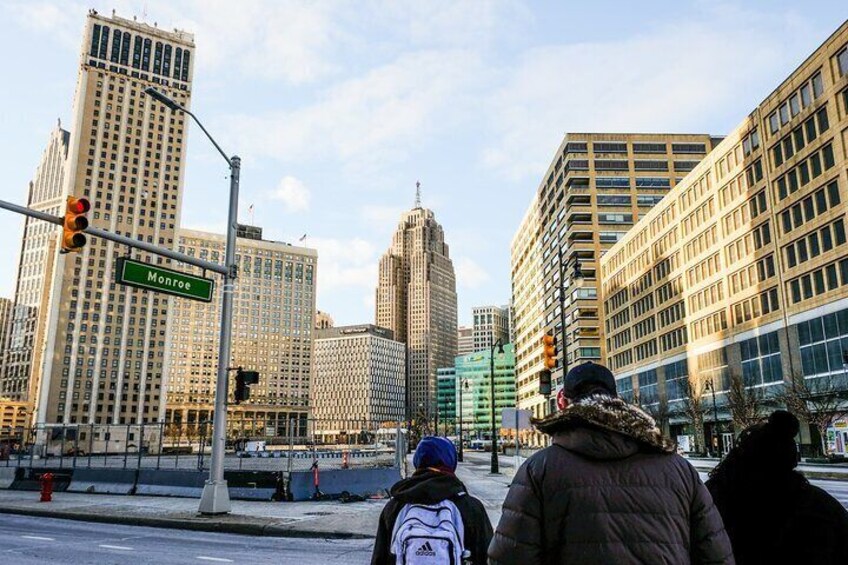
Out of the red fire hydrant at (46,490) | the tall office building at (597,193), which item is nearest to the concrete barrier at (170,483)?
the red fire hydrant at (46,490)

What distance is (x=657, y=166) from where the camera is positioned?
104688 millimetres

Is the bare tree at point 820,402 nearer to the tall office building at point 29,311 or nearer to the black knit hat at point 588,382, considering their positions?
Result: the black knit hat at point 588,382

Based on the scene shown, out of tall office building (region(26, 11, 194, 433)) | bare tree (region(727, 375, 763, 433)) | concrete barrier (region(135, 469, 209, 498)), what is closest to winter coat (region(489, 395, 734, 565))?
concrete barrier (region(135, 469, 209, 498))

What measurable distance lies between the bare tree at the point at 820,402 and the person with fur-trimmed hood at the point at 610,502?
47193 millimetres

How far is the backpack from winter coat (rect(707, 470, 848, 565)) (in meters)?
1.60

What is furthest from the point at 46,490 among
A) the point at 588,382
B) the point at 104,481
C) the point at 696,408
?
the point at 696,408

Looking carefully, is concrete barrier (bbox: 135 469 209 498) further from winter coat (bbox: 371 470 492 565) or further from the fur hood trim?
the fur hood trim

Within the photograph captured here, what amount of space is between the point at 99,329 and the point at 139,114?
52485 millimetres

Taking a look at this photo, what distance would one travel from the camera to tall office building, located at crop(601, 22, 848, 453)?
45812 millimetres

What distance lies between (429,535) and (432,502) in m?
0.20

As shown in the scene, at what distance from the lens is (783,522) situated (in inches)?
124

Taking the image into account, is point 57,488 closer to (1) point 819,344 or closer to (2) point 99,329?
(1) point 819,344

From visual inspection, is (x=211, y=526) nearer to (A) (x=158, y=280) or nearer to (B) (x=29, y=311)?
(A) (x=158, y=280)

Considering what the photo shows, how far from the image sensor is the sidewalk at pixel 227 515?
14.2m
